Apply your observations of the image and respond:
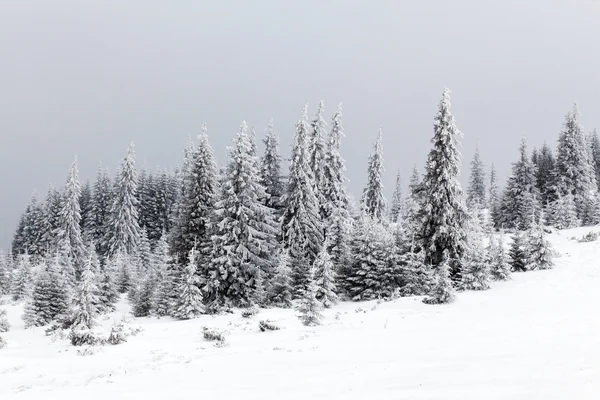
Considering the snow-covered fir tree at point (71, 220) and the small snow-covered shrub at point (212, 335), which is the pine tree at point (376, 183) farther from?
the snow-covered fir tree at point (71, 220)

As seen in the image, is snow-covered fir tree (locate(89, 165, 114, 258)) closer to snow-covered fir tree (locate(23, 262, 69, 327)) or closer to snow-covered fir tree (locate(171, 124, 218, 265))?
snow-covered fir tree (locate(171, 124, 218, 265))

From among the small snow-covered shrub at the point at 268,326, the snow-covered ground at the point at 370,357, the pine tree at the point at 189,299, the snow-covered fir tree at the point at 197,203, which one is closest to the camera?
the snow-covered ground at the point at 370,357

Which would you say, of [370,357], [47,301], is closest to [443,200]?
[370,357]

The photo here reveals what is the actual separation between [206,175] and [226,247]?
11.6m

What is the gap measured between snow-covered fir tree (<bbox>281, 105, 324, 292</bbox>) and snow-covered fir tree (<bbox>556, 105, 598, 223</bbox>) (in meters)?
36.2

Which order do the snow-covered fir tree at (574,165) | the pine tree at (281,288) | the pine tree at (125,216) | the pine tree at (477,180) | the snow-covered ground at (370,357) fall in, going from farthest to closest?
the pine tree at (477,180) → the pine tree at (125,216) → the snow-covered fir tree at (574,165) → the pine tree at (281,288) → the snow-covered ground at (370,357)

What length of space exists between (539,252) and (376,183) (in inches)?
1213

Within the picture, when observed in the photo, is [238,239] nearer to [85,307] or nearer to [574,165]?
[85,307]

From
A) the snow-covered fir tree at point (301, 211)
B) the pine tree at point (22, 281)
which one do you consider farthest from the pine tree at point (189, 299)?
the pine tree at point (22, 281)

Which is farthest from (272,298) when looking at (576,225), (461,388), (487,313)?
(576,225)

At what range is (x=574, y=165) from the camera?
55.6 meters

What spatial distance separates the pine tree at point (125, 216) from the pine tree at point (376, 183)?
3572cm

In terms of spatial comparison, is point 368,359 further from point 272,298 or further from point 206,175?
point 206,175

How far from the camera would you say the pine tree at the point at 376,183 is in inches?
2135
